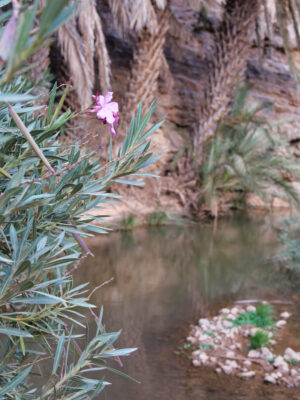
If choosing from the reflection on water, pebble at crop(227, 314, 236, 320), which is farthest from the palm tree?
pebble at crop(227, 314, 236, 320)

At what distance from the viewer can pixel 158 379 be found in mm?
1861

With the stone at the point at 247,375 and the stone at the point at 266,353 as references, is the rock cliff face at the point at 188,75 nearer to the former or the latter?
the stone at the point at 266,353

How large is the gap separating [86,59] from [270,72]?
5159 millimetres

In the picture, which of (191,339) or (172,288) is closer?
(191,339)

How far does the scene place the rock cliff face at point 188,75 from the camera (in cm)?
696

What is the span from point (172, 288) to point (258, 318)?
680mm

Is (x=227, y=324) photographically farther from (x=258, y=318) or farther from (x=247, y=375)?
(x=247, y=375)

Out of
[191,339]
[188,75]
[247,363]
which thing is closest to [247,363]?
[247,363]

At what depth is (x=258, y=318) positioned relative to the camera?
2.61 m

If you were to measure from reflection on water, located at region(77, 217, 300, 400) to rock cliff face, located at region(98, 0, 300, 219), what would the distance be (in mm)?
1721

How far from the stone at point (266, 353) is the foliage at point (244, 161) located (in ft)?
12.0

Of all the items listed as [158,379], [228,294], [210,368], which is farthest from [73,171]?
[228,294]

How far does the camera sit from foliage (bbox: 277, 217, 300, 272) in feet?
11.2

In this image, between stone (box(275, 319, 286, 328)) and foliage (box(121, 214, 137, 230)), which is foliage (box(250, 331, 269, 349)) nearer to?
stone (box(275, 319, 286, 328))
